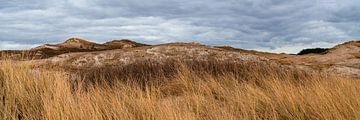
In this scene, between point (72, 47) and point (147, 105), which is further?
point (72, 47)

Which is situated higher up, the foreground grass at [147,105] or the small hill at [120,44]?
the small hill at [120,44]

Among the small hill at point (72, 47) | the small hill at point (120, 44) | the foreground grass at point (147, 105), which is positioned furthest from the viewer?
the small hill at point (120, 44)

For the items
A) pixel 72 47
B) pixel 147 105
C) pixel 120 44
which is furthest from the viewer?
pixel 120 44

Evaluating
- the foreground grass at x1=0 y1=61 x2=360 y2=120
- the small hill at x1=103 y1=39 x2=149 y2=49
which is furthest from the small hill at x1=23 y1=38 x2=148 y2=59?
the foreground grass at x1=0 y1=61 x2=360 y2=120

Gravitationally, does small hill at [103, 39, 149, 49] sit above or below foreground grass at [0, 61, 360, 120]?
above

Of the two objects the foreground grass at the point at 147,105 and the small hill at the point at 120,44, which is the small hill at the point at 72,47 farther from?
the foreground grass at the point at 147,105

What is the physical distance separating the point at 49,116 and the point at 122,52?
8.30m

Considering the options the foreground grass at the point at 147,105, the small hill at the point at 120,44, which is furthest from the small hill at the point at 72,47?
the foreground grass at the point at 147,105

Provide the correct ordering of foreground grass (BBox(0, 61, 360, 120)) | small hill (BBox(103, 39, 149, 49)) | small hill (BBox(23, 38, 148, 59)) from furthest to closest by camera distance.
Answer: small hill (BBox(103, 39, 149, 49)), small hill (BBox(23, 38, 148, 59)), foreground grass (BBox(0, 61, 360, 120))

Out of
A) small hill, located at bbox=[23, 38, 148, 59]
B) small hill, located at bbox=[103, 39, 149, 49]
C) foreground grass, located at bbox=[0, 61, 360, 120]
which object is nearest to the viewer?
foreground grass, located at bbox=[0, 61, 360, 120]

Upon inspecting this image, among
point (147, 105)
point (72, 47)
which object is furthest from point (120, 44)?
point (147, 105)

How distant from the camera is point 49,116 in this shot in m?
3.44

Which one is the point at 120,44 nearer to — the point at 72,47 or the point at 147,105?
the point at 72,47

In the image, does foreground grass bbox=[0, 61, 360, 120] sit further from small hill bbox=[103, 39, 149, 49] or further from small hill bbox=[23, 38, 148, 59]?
small hill bbox=[103, 39, 149, 49]
